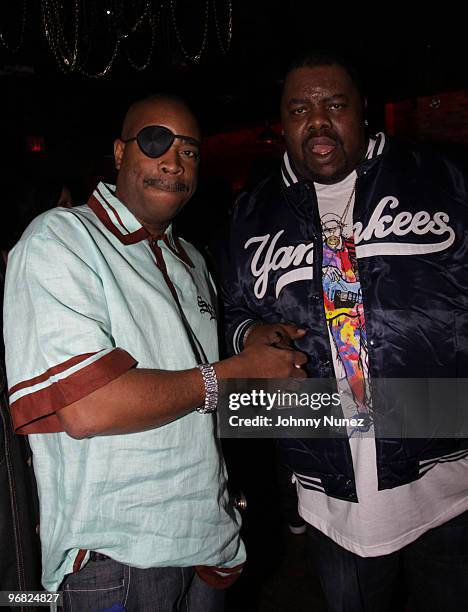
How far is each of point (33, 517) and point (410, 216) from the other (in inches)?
57.7

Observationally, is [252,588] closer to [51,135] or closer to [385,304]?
[385,304]

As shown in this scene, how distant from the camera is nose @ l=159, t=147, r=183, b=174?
1.45m

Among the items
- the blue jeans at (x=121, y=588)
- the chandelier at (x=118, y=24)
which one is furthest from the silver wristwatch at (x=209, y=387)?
the chandelier at (x=118, y=24)

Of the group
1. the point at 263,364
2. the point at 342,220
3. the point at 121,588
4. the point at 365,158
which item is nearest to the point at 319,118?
the point at 365,158

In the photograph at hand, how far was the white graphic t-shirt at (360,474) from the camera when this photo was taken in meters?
1.64

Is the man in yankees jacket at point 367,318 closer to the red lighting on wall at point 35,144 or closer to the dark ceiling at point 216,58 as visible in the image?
the dark ceiling at point 216,58

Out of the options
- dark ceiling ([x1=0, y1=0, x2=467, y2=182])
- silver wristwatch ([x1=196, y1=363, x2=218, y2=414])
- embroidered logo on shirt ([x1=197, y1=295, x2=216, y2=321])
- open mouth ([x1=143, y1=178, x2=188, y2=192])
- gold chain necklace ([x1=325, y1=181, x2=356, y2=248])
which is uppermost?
dark ceiling ([x1=0, y1=0, x2=467, y2=182])

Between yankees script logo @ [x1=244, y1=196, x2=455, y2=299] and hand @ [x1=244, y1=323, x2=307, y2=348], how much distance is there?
16cm

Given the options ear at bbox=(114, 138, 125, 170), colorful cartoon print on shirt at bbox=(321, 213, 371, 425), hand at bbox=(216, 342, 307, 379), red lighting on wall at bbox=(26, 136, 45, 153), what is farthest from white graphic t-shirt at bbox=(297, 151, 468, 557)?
red lighting on wall at bbox=(26, 136, 45, 153)

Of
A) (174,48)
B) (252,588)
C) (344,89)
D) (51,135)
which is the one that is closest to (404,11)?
(174,48)

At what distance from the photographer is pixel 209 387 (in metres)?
1.29

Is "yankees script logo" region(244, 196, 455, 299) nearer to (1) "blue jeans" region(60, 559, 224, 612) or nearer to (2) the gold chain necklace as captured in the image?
(2) the gold chain necklace

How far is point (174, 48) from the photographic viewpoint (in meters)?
6.11

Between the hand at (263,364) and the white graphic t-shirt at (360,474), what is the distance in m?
0.24
